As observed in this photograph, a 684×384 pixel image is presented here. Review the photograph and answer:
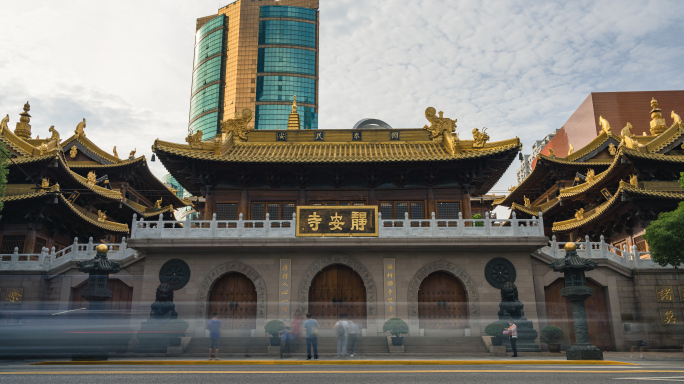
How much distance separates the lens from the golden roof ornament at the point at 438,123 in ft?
76.7

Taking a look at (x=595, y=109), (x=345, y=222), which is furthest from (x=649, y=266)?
(x=595, y=109)

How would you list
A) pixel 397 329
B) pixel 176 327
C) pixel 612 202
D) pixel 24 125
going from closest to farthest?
1. pixel 397 329
2. pixel 176 327
3. pixel 612 202
4. pixel 24 125

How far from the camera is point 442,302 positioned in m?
18.5

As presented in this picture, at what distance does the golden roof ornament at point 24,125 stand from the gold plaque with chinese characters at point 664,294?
3370 cm

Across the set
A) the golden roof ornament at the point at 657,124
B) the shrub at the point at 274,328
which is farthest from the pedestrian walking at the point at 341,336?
the golden roof ornament at the point at 657,124

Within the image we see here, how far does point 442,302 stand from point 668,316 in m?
8.53

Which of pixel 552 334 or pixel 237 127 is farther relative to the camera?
pixel 237 127

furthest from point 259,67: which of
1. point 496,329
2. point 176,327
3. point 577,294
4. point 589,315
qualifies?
point 577,294

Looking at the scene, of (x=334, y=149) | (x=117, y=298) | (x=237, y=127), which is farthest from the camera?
(x=237, y=127)

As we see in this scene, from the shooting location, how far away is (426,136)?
960 inches

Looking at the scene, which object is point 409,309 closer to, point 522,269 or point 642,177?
point 522,269

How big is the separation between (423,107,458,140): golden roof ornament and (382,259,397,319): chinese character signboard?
7.59 meters

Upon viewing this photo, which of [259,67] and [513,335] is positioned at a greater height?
[259,67]

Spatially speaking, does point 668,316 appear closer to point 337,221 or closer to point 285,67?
point 337,221
